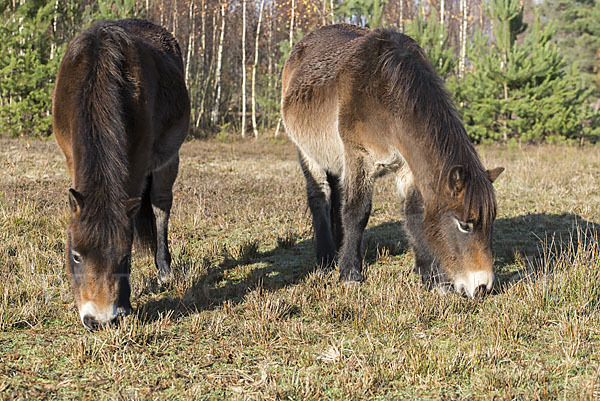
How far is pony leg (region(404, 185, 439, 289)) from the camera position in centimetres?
446

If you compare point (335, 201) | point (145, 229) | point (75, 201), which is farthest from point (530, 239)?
point (75, 201)

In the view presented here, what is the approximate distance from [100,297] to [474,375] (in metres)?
2.25

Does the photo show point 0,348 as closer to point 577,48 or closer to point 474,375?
point 474,375

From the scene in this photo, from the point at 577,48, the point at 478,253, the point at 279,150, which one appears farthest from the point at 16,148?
the point at 577,48

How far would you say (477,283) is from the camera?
146 inches

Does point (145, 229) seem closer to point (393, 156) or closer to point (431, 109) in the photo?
point (393, 156)

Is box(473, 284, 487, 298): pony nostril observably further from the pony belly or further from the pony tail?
the pony tail

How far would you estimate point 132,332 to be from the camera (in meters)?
3.39

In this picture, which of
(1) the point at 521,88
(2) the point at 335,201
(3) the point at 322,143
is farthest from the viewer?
(1) the point at 521,88

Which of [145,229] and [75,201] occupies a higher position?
[75,201]

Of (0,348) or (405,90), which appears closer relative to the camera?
(0,348)

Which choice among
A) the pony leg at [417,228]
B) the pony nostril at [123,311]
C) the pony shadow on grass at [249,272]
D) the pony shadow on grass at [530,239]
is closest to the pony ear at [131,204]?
the pony nostril at [123,311]

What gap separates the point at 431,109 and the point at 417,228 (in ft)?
3.46

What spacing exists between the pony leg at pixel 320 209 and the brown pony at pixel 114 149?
1514 millimetres
